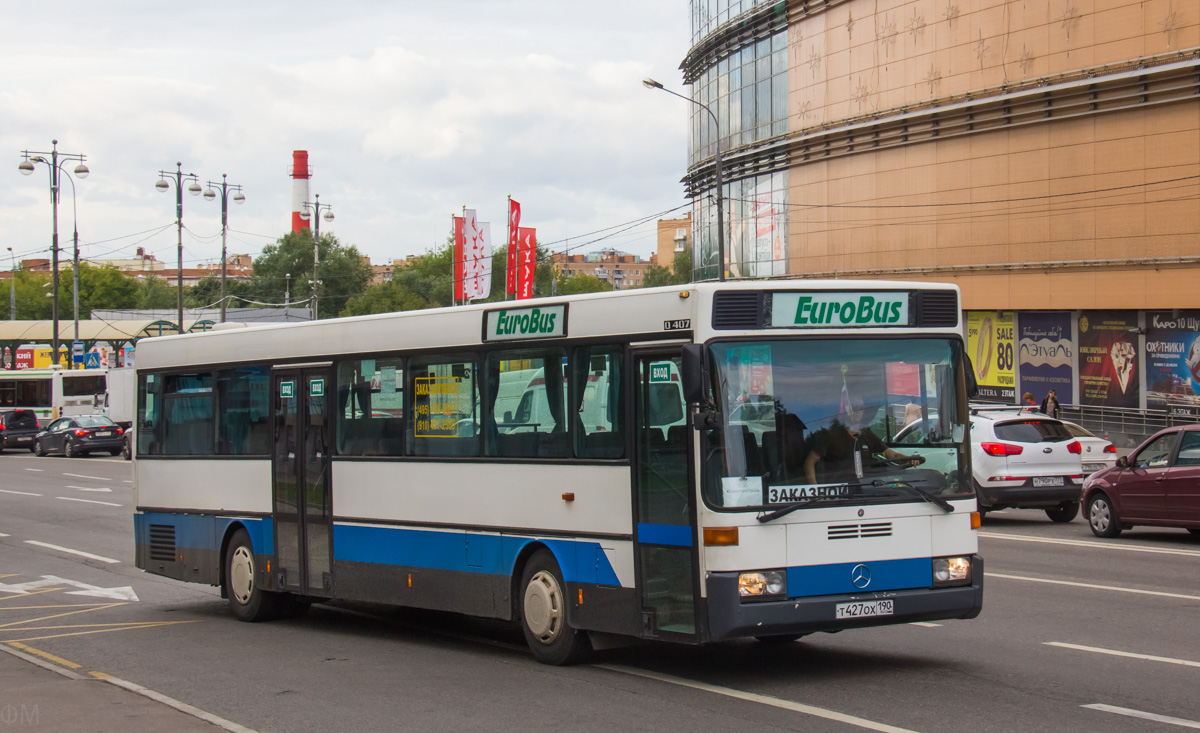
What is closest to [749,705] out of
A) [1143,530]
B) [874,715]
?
[874,715]

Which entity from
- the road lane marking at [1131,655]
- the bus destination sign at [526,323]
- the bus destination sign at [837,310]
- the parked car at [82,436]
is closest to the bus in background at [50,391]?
the parked car at [82,436]

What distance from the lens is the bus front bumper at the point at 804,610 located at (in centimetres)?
765

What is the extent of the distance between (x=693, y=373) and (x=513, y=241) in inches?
1566

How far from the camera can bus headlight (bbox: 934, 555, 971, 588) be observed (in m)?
8.18

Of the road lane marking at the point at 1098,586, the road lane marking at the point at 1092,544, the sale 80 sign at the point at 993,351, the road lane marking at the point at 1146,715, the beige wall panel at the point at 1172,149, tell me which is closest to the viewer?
the road lane marking at the point at 1146,715

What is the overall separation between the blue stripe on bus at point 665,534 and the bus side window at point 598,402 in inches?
20.6

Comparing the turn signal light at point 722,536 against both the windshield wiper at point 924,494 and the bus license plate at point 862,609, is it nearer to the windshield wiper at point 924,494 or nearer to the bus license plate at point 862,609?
the bus license plate at point 862,609

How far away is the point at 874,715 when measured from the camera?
7.03m

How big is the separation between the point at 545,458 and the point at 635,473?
0.99 meters

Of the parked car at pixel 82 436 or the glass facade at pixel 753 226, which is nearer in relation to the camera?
the parked car at pixel 82 436

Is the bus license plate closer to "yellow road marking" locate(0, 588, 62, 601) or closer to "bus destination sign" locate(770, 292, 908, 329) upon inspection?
"bus destination sign" locate(770, 292, 908, 329)

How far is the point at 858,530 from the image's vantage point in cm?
795

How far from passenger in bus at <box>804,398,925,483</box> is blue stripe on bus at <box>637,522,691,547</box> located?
0.83 metres

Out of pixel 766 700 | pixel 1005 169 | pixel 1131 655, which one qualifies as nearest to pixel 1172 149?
pixel 1005 169
